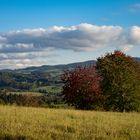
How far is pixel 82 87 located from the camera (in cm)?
4909

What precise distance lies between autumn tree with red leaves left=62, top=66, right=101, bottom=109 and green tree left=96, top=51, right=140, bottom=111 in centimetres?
392

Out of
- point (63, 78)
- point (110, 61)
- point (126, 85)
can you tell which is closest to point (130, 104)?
point (126, 85)

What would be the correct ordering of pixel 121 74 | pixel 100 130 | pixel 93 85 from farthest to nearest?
pixel 121 74
pixel 93 85
pixel 100 130

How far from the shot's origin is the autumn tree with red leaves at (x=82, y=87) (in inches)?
1934

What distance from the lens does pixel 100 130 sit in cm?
1527

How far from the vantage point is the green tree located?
5562 cm

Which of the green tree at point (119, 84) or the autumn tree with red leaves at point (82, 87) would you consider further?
the green tree at point (119, 84)

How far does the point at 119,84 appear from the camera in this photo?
185 feet

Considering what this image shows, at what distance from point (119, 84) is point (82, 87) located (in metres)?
9.19

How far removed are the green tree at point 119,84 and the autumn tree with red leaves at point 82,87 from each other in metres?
3.92

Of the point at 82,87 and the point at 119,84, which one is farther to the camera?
the point at 119,84

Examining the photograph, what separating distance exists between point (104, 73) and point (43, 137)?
1785 inches

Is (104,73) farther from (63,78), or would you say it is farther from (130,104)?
(63,78)

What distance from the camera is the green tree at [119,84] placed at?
5562cm
